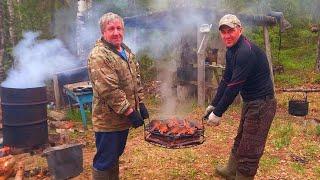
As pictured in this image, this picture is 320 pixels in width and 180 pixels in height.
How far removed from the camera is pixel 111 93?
13.3ft

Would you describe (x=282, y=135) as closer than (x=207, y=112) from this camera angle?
No

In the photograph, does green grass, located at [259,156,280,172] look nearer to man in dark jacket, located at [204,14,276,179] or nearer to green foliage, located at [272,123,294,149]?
green foliage, located at [272,123,294,149]

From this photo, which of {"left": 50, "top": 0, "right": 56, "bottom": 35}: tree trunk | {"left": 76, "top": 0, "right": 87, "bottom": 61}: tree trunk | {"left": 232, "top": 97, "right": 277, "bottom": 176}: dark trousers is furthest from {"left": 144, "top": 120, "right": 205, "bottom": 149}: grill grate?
{"left": 50, "top": 0, "right": 56, "bottom": 35}: tree trunk

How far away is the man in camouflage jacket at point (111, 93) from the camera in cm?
408

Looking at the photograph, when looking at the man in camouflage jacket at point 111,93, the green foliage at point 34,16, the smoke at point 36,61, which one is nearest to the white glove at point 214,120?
the man in camouflage jacket at point 111,93

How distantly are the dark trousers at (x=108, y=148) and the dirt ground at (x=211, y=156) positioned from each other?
145 centimetres

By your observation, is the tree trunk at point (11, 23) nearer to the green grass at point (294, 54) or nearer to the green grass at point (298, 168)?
the green grass at point (294, 54)

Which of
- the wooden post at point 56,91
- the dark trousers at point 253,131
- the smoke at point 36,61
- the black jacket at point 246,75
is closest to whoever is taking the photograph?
the black jacket at point 246,75

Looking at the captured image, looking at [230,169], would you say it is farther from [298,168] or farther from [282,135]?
[282,135]

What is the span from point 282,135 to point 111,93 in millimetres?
5054

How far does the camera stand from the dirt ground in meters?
5.95

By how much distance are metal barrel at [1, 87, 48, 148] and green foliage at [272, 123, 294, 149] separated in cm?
472

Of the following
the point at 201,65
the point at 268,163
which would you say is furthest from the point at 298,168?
the point at 201,65

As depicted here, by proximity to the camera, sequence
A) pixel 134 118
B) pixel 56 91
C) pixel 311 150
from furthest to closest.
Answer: pixel 56 91 < pixel 311 150 < pixel 134 118
